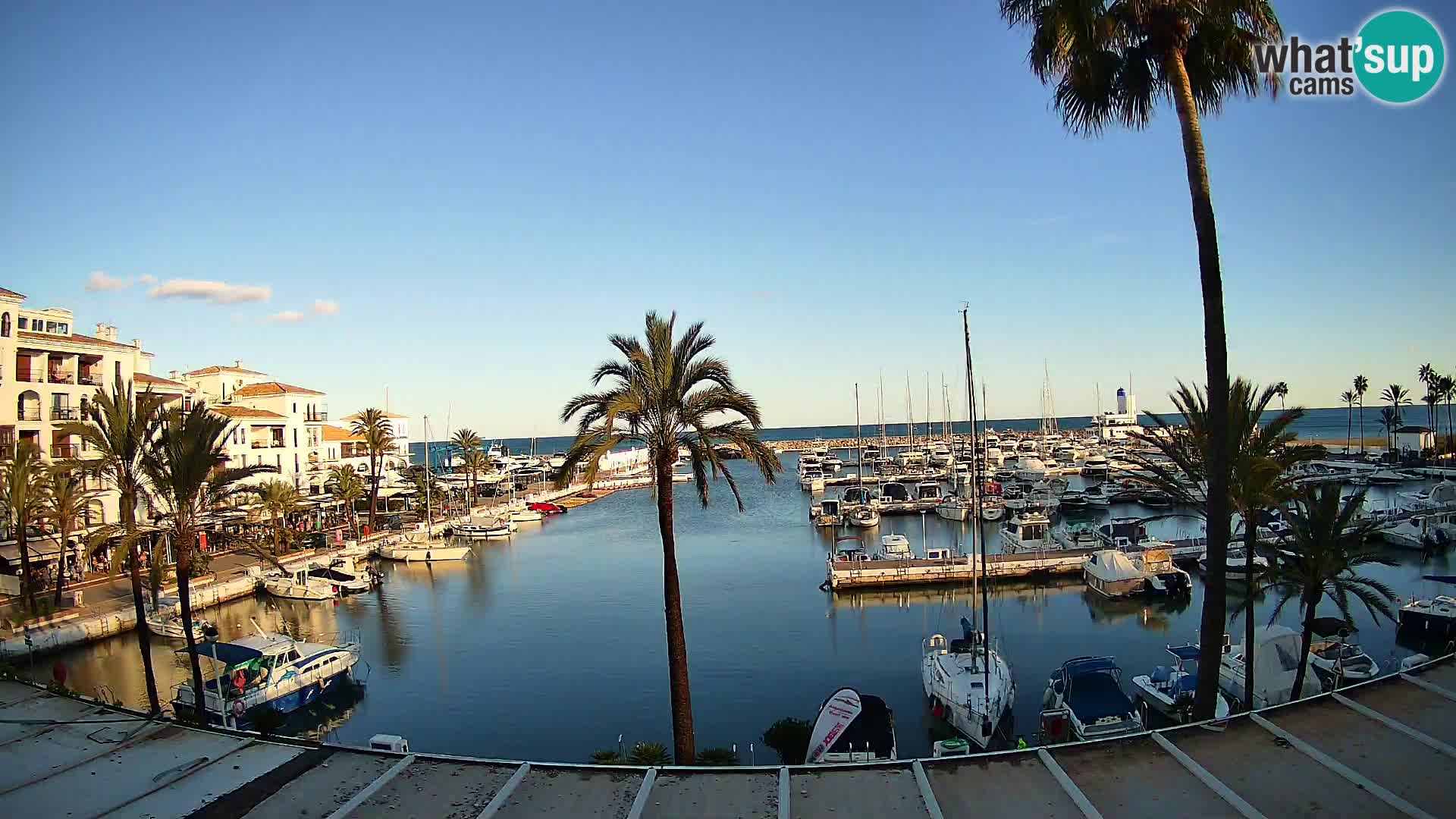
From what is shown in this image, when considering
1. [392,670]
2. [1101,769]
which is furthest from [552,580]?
[1101,769]

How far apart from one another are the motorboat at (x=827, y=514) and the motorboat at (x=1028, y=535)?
44.1 ft

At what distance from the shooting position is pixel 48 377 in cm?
3975

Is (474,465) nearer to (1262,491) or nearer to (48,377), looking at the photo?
(48,377)

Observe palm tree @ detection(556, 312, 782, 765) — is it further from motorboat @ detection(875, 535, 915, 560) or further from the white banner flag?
motorboat @ detection(875, 535, 915, 560)

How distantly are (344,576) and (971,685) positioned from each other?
117ft

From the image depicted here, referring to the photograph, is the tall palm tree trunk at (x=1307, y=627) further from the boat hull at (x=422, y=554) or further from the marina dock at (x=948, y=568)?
the boat hull at (x=422, y=554)

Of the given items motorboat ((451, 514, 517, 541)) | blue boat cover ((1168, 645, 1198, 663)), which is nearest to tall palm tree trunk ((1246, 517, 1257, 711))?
blue boat cover ((1168, 645, 1198, 663))

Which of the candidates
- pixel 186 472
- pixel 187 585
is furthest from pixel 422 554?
pixel 186 472

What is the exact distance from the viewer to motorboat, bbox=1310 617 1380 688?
68.2 ft

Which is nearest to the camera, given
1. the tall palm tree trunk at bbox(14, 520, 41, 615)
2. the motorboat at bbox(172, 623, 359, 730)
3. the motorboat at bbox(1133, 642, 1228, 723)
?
the motorboat at bbox(1133, 642, 1228, 723)

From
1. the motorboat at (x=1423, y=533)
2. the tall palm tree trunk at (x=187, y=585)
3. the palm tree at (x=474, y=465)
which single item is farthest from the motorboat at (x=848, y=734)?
the palm tree at (x=474, y=465)

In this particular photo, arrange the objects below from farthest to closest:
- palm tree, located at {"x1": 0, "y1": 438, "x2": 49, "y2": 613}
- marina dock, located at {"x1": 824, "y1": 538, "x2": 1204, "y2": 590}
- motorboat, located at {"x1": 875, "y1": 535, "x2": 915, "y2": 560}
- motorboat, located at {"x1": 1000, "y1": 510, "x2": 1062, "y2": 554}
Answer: motorboat, located at {"x1": 1000, "y1": 510, "x2": 1062, "y2": 554} < motorboat, located at {"x1": 875, "y1": 535, "x2": 915, "y2": 560} < marina dock, located at {"x1": 824, "y1": 538, "x2": 1204, "y2": 590} < palm tree, located at {"x1": 0, "y1": 438, "x2": 49, "y2": 613}

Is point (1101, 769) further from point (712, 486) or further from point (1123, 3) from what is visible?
point (712, 486)

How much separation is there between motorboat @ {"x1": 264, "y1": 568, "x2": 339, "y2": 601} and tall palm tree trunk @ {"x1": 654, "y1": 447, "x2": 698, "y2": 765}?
32486 millimetres
